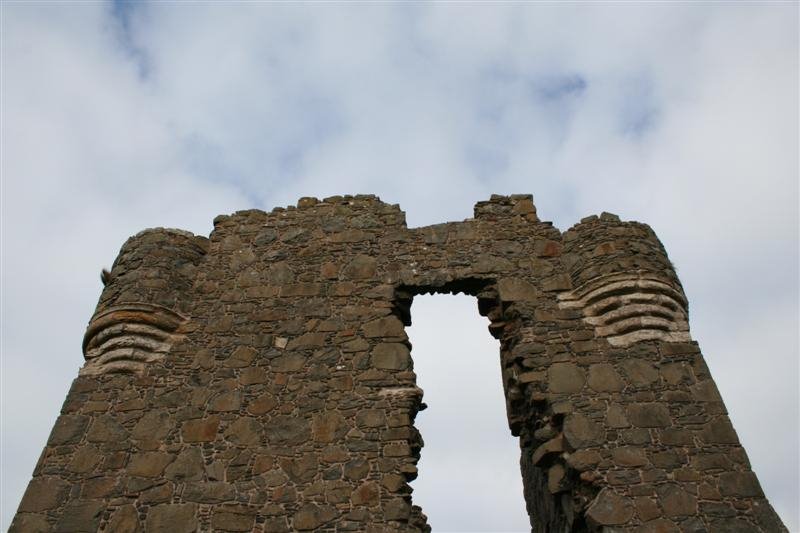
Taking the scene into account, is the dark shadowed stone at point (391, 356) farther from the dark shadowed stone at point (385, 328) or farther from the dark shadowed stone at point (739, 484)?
the dark shadowed stone at point (739, 484)

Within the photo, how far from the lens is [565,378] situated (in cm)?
671

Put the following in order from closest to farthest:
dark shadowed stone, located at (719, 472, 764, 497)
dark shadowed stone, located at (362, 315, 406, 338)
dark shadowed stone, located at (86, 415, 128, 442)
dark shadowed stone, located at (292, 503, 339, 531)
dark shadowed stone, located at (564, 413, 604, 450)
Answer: dark shadowed stone, located at (719, 472, 764, 497)
dark shadowed stone, located at (292, 503, 339, 531)
dark shadowed stone, located at (564, 413, 604, 450)
dark shadowed stone, located at (86, 415, 128, 442)
dark shadowed stone, located at (362, 315, 406, 338)

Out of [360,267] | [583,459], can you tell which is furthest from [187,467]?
[583,459]

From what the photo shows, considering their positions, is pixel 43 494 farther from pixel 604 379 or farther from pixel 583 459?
pixel 604 379

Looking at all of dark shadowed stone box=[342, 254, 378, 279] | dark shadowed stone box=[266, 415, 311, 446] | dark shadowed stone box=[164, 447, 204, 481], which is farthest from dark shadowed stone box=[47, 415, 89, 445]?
dark shadowed stone box=[342, 254, 378, 279]

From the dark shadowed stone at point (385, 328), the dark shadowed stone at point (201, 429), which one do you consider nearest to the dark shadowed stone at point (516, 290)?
the dark shadowed stone at point (385, 328)

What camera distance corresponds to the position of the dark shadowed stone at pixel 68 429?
6.68 metres

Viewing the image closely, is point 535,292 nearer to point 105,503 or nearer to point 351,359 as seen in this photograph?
point 351,359

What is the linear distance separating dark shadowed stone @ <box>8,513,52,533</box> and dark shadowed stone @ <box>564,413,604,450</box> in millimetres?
5026

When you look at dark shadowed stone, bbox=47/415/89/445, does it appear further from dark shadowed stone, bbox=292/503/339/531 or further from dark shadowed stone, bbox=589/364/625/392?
dark shadowed stone, bbox=589/364/625/392

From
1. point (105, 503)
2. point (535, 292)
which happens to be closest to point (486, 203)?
point (535, 292)

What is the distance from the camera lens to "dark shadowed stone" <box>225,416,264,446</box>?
6.60m

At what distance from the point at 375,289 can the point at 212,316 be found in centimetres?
195

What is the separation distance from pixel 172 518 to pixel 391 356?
8.73ft
